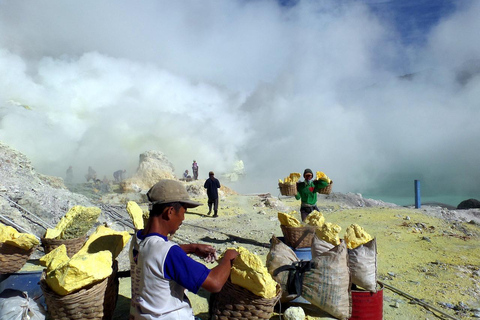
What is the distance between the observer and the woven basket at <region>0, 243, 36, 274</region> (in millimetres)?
2768

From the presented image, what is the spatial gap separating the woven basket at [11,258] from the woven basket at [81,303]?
3.04ft

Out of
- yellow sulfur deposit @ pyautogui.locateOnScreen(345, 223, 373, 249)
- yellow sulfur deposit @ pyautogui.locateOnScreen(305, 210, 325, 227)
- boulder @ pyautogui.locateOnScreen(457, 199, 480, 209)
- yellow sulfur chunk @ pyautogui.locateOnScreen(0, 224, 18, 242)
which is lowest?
yellow sulfur chunk @ pyautogui.locateOnScreen(0, 224, 18, 242)

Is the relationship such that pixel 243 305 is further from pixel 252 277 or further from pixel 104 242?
pixel 104 242

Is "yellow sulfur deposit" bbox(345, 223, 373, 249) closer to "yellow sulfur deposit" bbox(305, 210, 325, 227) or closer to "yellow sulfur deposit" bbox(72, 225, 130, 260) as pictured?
"yellow sulfur deposit" bbox(305, 210, 325, 227)

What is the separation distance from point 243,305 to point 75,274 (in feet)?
3.61

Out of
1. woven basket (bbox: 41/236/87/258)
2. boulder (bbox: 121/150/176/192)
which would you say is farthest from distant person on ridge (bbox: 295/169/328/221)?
boulder (bbox: 121/150/176/192)

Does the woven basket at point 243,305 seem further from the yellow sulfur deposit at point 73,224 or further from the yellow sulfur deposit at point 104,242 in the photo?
the yellow sulfur deposit at point 73,224

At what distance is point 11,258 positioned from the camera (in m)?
2.82

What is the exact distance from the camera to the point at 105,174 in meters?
23.0

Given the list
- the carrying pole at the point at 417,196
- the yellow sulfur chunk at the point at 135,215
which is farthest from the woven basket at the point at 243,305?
the carrying pole at the point at 417,196

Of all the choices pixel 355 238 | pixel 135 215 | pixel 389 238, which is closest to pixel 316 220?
pixel 355 238

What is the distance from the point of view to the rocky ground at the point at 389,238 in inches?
141

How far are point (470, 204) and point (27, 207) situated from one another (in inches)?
567

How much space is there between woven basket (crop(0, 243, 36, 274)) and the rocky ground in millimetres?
953
